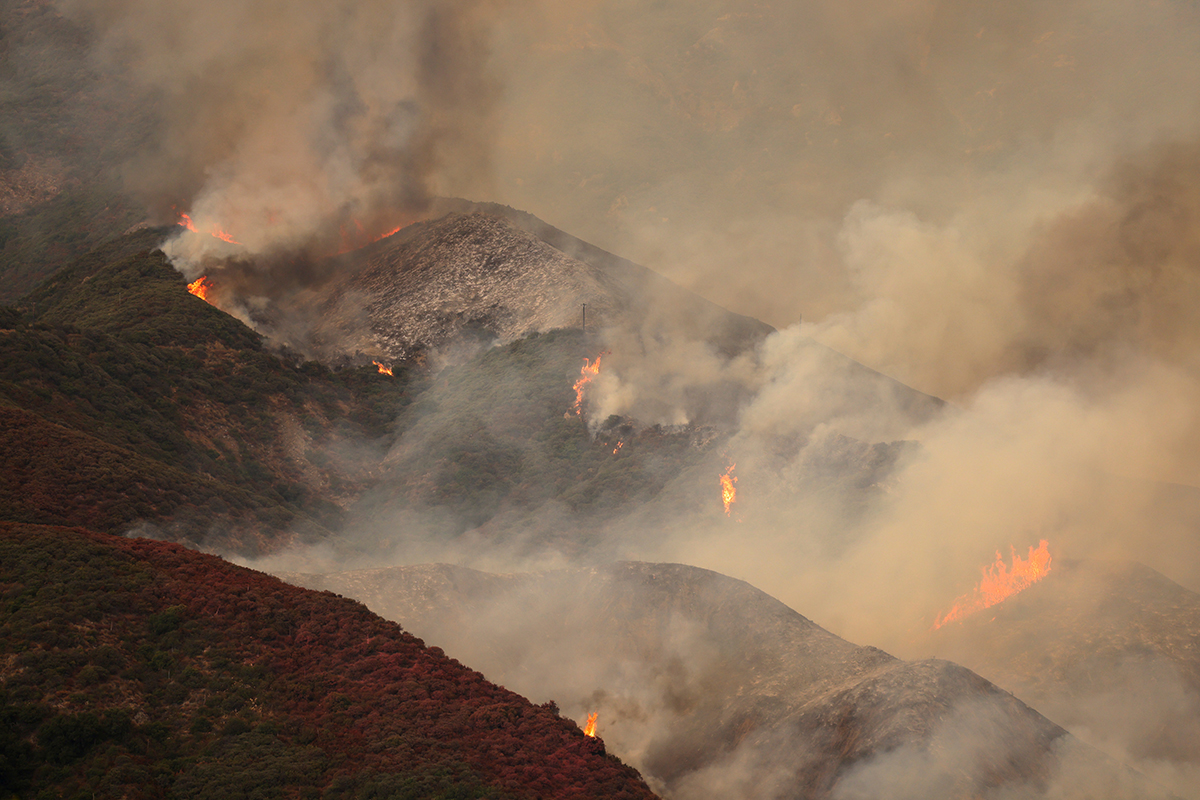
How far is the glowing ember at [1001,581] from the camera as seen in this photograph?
193 ft

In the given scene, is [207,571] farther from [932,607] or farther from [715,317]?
[715,317]

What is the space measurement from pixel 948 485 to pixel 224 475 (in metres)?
50.0

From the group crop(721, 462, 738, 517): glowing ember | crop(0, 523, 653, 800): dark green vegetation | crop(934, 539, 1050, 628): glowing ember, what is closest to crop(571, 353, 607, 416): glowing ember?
crop(721, 462, 738, 517): glowing ember

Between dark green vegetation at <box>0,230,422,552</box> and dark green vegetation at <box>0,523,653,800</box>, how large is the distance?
12481 millimetres

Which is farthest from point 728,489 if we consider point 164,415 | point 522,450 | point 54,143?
point 54,143

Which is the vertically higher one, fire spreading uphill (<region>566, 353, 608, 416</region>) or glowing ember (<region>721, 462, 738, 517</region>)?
fire spreading uphill (<region>566, 353, 608, 416</region>)

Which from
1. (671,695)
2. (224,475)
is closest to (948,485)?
(671,695)

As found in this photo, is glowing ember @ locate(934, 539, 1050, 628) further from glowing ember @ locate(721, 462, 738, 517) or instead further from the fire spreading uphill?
the fire spreading uphill

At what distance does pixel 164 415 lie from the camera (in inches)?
2894

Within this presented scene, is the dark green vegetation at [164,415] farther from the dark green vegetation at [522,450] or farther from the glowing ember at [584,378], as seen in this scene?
the glowing ember at [584,378]

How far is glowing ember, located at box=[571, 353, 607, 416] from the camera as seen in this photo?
88188 mm

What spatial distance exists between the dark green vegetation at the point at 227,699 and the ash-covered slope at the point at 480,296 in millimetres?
55155

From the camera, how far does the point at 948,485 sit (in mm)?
69125

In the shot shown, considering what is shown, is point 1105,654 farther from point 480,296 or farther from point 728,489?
point 480,296
